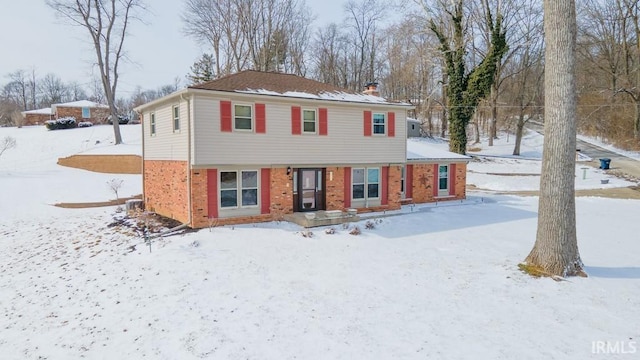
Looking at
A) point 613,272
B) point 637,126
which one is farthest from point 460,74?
point 613,272

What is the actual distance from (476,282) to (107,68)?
3613 cm

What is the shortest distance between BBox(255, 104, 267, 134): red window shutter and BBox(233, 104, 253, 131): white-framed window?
208 mm

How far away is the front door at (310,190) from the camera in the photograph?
50.1 ft

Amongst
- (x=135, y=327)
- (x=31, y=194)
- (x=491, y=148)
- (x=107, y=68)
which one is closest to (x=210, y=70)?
(x=107, y=68)

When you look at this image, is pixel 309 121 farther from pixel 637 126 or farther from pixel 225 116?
pixel 637 126

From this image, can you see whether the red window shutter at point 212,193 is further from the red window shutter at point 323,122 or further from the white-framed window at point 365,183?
the white-framed window at point 365,183

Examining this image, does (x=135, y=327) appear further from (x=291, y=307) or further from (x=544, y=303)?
(x=544, y=303)

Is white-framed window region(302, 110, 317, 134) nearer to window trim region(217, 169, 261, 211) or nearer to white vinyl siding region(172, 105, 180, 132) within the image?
window trim region(217, 169, 261, 211)

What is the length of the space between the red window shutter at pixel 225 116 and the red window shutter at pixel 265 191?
6.65ft

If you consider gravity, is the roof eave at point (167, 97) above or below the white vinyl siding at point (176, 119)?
above

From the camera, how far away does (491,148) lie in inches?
1678

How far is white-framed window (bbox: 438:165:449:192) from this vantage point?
2011cm

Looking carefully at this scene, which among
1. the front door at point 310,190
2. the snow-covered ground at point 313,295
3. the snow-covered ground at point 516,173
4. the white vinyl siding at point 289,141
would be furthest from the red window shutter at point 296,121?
the snow-covered ground at point 516,173

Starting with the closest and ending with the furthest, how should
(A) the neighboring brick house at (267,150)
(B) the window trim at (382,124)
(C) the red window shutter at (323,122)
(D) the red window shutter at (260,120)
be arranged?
(A) the neighboring brick house at (267,150), (D) the red window shutter at (260,120), (C) the red window shutter at (323,122), (B) the window trim at (382,124)
